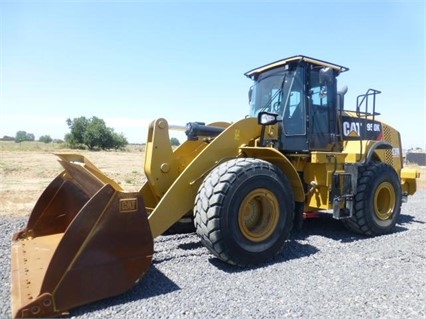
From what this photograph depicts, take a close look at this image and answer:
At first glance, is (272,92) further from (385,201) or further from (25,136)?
(25,136)

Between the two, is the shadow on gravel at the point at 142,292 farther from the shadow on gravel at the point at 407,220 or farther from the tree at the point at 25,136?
the tree at the point at 25,136

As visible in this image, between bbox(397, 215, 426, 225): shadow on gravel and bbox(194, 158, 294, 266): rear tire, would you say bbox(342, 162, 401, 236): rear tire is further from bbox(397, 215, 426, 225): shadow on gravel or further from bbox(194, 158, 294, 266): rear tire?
bbox(194, 158, 294, 266): rear tire

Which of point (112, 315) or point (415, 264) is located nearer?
point (112, 315)

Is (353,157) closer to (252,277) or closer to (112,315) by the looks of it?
(252,277)

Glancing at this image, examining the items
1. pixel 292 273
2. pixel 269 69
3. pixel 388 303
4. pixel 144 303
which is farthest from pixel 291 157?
pixel 144 303

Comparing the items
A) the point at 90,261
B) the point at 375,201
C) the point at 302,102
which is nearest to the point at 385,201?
the point at 375,201

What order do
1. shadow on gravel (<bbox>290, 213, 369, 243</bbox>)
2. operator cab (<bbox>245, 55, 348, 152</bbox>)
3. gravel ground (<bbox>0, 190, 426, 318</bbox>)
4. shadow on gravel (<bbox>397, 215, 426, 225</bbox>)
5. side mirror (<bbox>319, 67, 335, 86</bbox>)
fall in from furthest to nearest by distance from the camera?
shadow on gravel (<bbox>397, 215, 426, 225</bbox>)
shadow on gravel (<bbox>290, 213, 369, 243</bbox>)
operator cab (<bbox>245, 55, 348, 152</bbox>)
side mirror (<bbox>319, 67, 335, 86</bbox>)
gravel ground (<bbox>0, 190, 426, 318</bbox>)

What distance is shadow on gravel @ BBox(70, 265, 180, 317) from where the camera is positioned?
10.7ft

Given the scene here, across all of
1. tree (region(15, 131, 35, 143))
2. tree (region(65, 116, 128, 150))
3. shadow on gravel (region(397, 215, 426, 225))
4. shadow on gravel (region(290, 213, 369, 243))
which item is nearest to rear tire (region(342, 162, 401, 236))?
shadow on gravel (region(290, 213, 369, 243))

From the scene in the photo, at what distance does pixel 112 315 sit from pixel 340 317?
1.94m

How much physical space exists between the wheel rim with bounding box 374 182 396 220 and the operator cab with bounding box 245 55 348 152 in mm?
1206

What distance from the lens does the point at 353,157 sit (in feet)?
19.3

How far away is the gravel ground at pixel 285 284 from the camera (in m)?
3.24

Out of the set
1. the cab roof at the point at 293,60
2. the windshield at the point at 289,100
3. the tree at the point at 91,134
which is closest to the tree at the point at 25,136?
the tree at the point at 91,134
